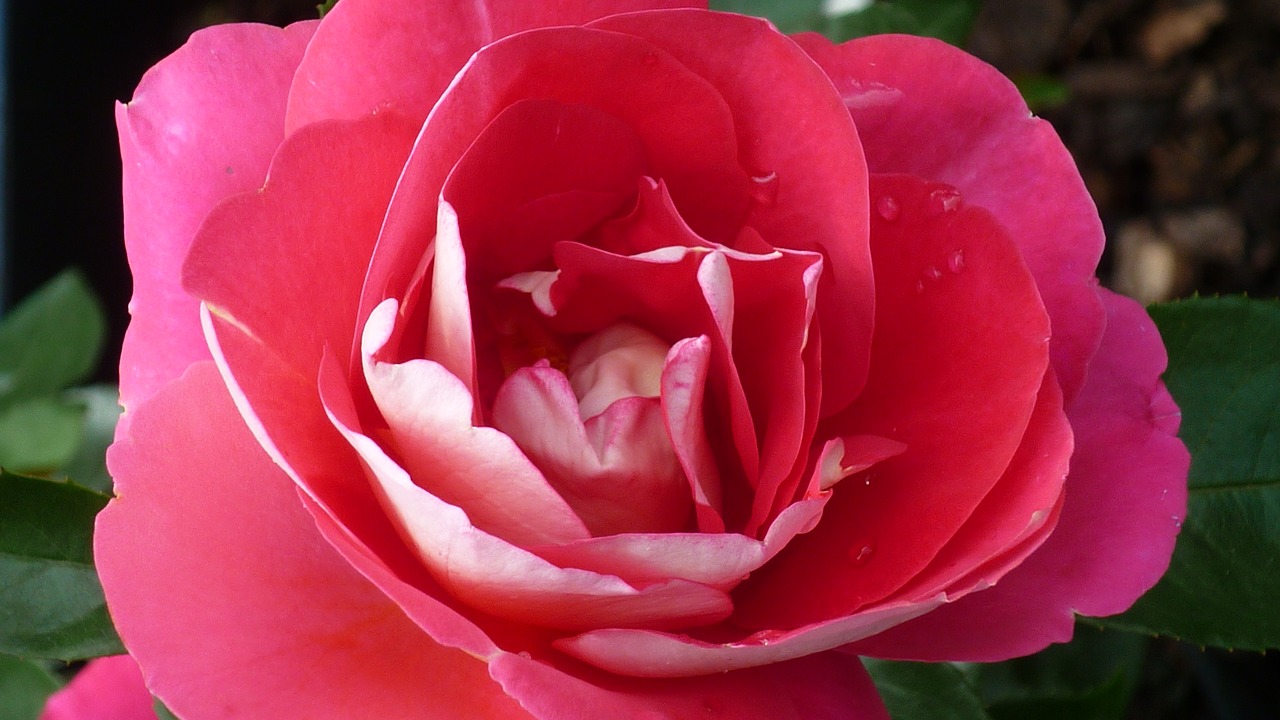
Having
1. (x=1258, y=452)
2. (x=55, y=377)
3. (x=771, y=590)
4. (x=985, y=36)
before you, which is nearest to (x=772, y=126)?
(x=771, y=590)

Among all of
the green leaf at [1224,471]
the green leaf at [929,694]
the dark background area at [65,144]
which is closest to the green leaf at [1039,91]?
the green leaf at [1224,471]

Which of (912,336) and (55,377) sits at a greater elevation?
(912,336)

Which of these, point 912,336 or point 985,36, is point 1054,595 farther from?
point 985,36

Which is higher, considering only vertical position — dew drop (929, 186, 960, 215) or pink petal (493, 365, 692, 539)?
dew drop (929, 186, 960, 215)

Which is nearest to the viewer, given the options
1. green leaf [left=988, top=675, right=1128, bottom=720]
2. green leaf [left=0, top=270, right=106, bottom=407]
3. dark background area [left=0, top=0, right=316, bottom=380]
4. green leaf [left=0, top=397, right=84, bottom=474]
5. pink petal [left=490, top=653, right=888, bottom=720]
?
pink petal [left=490, top=653, right=888, bottom=720]

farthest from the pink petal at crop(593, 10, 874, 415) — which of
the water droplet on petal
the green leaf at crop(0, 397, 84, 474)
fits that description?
the green leaf at crop(0, 397, 84, 474)

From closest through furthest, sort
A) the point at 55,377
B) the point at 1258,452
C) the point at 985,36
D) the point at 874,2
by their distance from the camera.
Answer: the point at 1258,452
the point at 874,2
the point at 55,377
the point at 985,36

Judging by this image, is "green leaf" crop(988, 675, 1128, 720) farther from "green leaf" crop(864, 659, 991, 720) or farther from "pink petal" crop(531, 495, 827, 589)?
"pink petal" crop(531, 495, 827, 589)
